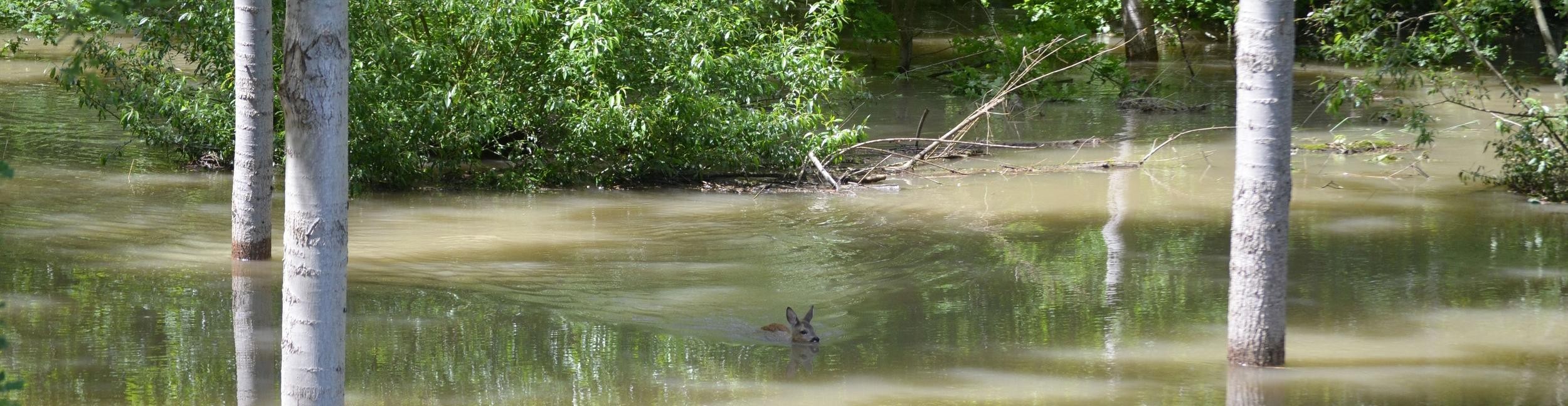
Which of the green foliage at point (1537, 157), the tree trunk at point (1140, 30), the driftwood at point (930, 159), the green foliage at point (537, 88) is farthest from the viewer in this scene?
the tree trunk at point (1140, 30)

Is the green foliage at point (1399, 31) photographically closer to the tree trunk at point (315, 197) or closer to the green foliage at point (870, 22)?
the tree trunk at point (315, 197)

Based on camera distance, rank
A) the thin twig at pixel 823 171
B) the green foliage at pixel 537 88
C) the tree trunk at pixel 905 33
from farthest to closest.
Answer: the tree trunk at pixel 905 33 < the thin twig at pixel 823 171 < the green foliage at pixel 537 88

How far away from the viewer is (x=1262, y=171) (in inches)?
316

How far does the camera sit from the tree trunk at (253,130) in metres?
10.5

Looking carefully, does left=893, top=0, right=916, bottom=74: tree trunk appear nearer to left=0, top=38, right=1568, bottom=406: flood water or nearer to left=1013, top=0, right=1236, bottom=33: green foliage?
left=1013, top=0, right=1236, bottom=33: green foliage

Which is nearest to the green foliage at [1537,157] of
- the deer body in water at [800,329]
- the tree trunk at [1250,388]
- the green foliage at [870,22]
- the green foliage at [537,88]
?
the green foliage at [537,88]

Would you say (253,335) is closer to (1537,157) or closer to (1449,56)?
(1449,56)

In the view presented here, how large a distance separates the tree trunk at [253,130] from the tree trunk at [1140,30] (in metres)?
20.7

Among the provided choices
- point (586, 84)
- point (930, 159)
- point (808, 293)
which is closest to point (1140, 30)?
point (930, 159)

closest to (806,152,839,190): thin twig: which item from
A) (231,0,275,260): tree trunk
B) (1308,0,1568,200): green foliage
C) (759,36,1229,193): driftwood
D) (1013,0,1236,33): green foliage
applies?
(759,36,1229,193): driftwood

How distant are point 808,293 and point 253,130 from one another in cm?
446

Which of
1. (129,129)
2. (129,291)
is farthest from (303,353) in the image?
(129,129)

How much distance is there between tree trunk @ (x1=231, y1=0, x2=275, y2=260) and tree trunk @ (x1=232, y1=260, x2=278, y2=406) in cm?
25

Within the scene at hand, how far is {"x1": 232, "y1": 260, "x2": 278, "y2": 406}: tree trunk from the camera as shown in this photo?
7.82 m
